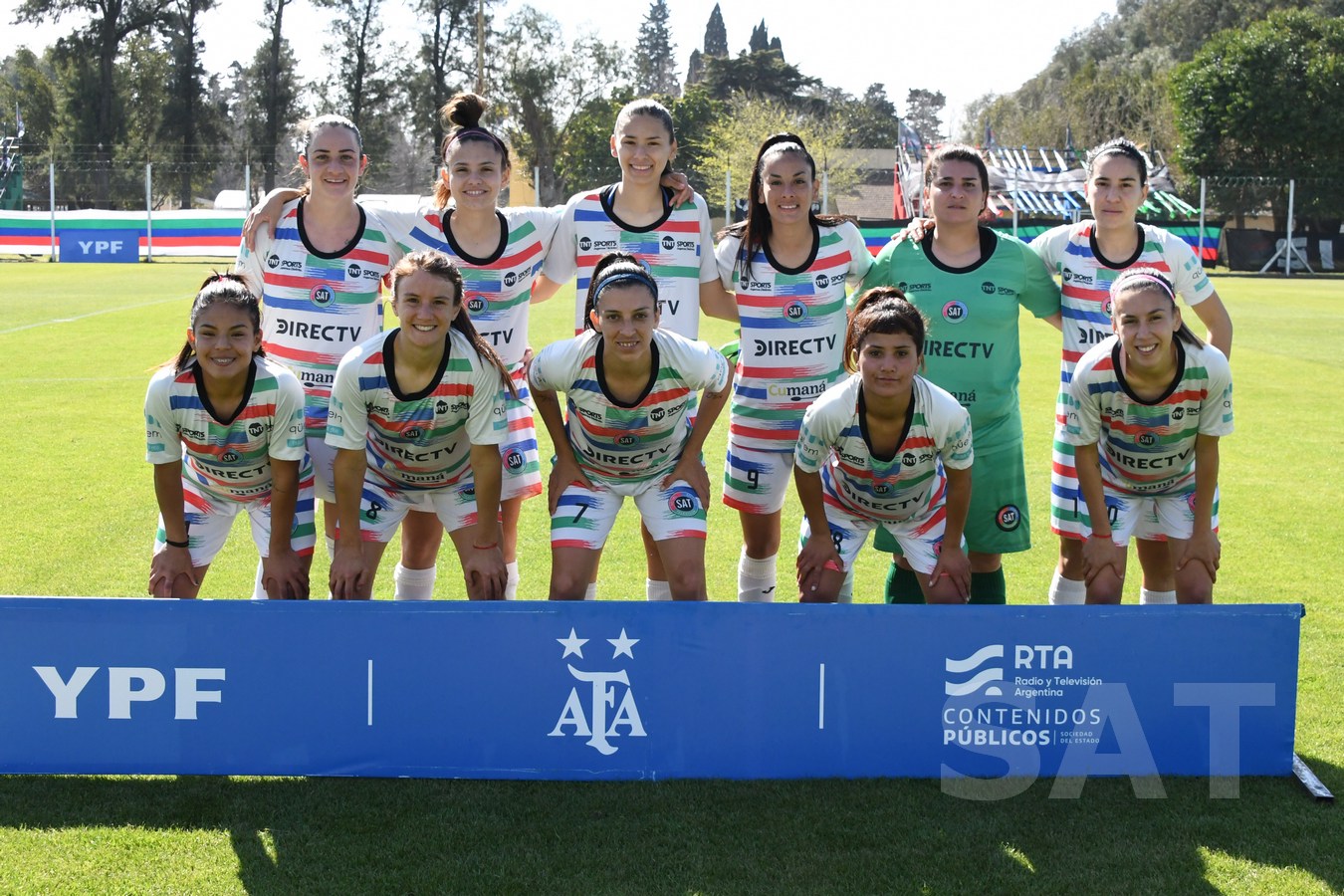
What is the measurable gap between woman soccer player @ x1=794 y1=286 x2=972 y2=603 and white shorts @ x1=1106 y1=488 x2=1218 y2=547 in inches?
23.5

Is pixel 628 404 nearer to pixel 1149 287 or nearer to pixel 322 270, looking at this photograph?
pixel 322 270

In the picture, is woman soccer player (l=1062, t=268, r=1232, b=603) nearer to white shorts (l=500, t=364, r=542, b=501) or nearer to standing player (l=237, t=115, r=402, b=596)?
white shorts (l=500, t=364, r=542, b=501)

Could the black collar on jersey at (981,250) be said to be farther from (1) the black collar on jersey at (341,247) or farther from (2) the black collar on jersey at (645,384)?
(1) the black collar on jersey at (341,247)

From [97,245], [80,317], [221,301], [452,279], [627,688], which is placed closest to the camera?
[627,688]

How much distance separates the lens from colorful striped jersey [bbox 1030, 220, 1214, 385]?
4.77 metres

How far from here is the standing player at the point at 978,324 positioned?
4.68 m

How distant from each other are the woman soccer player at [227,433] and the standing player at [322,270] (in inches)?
16.7

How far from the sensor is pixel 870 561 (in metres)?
6.38

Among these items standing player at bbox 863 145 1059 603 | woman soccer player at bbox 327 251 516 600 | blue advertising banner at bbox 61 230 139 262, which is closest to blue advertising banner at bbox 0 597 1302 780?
woman soccer player at bbox 327 251 516 600

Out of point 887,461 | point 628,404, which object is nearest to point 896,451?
point 887,461

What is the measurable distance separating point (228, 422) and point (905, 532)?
90.2 inches

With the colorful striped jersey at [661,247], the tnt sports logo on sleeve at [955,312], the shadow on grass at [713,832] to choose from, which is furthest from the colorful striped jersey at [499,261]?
the shadow on grass at [713,832]

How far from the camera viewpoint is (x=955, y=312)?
4.69m

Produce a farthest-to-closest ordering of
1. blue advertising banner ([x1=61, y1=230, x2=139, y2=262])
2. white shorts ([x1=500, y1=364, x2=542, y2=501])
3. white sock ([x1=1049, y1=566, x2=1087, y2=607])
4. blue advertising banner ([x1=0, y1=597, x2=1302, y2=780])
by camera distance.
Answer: blue advertising banner ([x1=61, y1=230, x2=139, y2=262]), white sock ([x1=1049, y1=566, x2=1087, y2=607]), white shorts ([x1=500, y1=364, x2=542, y2=501]), blue advertising banner ([x1=0, y1=597, x2=1302, y2=780])
